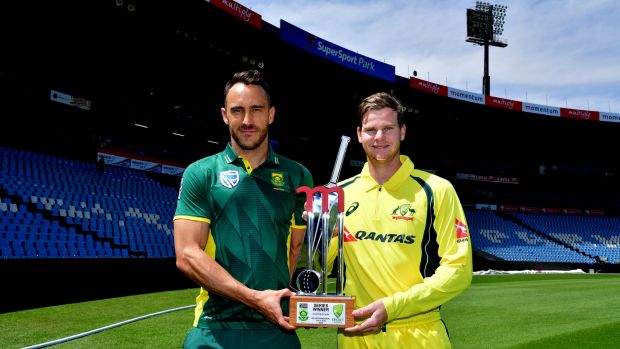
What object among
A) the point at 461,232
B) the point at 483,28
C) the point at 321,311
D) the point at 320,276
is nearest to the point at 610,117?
the point at 483,28

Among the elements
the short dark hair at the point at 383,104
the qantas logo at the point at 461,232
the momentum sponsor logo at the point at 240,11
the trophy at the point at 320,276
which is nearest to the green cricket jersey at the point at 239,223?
the trophy at the point at 320,276

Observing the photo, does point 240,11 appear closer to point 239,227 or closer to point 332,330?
point 332,330

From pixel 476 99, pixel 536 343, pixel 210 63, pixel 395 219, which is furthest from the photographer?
pixel 476 99

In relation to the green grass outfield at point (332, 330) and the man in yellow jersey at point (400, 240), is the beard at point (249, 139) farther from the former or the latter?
the green grass outfield at point (332, 330)

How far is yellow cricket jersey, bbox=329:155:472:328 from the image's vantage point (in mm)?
2705

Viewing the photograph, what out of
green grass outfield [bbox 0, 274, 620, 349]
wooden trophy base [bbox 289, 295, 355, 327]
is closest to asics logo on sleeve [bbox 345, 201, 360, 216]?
wooden trophy base [bbox 289, 295, 355, 327]

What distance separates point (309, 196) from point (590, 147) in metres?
50.8

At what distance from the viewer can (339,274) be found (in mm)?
2578

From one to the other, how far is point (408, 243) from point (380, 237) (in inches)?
6.1

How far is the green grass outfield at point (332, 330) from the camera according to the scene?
7.79 m

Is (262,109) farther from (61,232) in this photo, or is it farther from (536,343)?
(61,232)

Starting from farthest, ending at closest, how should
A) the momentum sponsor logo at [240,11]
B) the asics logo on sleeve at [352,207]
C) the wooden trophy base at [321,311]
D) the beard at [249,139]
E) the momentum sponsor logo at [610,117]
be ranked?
the momentum sponsor logo at [610,117], the momentum sponsor logo at [240,11], the asics logo on sleeve at [352,207], the beard at [249,139], the wooden trophy base at [321,311]

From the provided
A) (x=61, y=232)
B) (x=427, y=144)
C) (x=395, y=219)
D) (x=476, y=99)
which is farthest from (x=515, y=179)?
(x=395, y=219)

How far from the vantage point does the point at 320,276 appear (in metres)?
2.49
